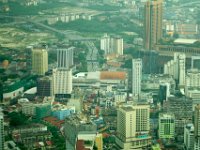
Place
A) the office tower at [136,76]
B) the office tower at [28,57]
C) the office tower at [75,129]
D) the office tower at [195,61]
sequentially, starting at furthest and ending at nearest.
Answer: the office tower at [195,61]
the office tower at [28,57]
the office tower at [136,76]
the office tower at [75,129]

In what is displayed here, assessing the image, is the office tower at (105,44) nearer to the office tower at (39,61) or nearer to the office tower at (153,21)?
the office tower at (153,21)

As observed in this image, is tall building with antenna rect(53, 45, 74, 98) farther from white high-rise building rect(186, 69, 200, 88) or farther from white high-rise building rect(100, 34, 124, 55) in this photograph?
white high-rise building rect(186, 69, 200, 88)

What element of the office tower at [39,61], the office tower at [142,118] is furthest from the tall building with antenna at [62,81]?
the office tower at [142,118]

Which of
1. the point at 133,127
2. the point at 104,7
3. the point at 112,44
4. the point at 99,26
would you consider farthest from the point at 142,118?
the point at 104,7

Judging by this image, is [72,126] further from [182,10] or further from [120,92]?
[182,10]

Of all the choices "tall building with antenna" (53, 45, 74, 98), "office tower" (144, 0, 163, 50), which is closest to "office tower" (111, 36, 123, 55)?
"office tower" (144, 0, 163, 50)
